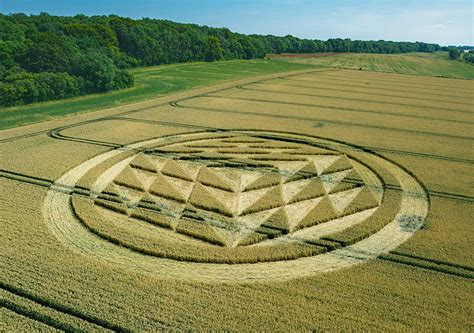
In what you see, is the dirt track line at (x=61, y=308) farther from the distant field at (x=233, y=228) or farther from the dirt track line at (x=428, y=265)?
the dirt track line at (x=428, y=265)

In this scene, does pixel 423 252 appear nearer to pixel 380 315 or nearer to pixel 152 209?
pixel 380 315

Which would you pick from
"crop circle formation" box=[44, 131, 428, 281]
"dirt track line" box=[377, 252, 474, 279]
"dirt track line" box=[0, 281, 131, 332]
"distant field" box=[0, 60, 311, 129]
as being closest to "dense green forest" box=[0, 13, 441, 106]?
"distant field" box=[0, 60, 311, 129]

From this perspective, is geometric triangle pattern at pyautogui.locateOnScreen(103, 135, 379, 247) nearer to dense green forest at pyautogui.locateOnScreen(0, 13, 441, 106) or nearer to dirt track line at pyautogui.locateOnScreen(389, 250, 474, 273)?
dirt track line at pyautogui.locateOnScreen(389, 250, 474, 273)

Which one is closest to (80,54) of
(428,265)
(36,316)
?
(36,316)

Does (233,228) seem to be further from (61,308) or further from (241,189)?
(61,308)

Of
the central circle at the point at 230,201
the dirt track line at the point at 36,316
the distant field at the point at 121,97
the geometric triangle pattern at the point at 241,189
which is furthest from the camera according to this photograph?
the distant field at the point at 121,97

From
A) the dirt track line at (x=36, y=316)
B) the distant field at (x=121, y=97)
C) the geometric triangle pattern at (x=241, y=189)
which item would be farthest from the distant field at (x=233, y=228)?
the distant field at (x=121, y=97)

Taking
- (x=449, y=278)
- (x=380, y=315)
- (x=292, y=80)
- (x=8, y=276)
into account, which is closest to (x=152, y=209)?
(x=8, y=276)
